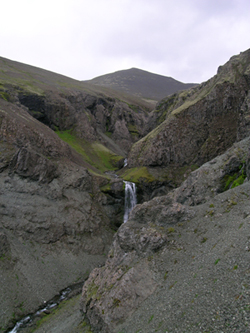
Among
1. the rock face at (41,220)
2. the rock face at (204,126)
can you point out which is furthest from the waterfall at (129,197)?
the rock face at (204,126)

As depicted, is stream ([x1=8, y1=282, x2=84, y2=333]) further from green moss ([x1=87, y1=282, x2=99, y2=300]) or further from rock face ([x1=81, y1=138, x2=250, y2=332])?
green moss ([x1=87, y1=282, x2=99, y2=300])

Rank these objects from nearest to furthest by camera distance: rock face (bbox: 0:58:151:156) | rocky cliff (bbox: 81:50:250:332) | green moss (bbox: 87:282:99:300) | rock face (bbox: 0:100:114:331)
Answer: rocky cliff (bbox: 81:50:250:332)
green moss (bbox: 87:282:99:300)
rock face (bbox: 0:100:114:331)
rock face (bbox: 0:58:151:156)

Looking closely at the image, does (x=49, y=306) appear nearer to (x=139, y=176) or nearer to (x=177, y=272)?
(x=177, y=272)

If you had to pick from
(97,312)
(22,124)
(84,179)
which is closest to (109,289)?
(97,312)

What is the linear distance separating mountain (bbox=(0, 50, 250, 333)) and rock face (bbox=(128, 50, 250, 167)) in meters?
0.35

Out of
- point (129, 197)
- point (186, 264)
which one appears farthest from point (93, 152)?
point (186, 264)

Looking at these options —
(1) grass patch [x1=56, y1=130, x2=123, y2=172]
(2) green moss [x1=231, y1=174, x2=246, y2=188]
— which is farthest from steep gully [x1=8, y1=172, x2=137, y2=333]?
(1) grass patch [x1=56, y1=130, x2=123, y2=172]

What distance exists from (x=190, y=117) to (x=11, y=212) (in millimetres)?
59884

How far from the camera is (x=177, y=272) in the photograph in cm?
2192

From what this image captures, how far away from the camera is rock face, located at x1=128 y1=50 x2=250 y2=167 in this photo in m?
68.7

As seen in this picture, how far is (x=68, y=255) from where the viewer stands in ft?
172

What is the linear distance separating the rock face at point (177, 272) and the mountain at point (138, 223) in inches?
4.5

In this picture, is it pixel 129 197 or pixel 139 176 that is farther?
pixel 139 176

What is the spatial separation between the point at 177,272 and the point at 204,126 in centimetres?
6186
